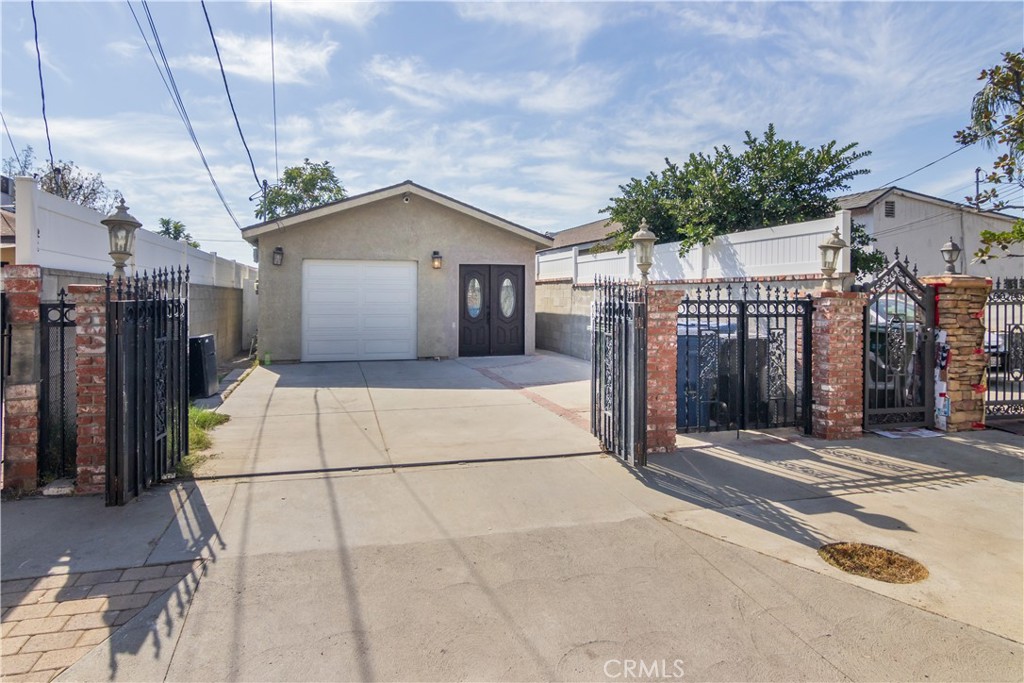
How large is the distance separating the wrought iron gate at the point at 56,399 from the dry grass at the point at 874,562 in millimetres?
5806

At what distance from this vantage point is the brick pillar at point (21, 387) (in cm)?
468

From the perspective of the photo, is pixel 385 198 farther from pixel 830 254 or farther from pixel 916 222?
pixel 916 222

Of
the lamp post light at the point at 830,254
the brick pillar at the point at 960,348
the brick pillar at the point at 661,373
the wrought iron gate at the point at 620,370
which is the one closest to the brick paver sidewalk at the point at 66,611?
the wrought iron gate at the point at 620,370

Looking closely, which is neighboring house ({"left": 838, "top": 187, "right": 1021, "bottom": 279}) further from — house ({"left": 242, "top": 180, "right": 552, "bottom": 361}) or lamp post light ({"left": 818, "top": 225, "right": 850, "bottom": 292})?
lamp post light ({"left": 818, "top": 225, "right": 850, "bottom": 292})

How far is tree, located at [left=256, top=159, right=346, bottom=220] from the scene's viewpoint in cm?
2800

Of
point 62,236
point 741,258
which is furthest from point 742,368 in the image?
point 62,236

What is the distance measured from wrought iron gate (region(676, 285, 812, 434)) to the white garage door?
8326 mm

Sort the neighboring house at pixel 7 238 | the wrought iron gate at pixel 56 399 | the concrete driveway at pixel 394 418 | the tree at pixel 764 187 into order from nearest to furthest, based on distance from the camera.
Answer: the wrought iron gate at pixel 56 399
the concrete driveway at pixel 394 418
the neighboring house at pixel 7 238
the tree at pixel 764 187

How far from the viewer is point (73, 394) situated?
5262mm

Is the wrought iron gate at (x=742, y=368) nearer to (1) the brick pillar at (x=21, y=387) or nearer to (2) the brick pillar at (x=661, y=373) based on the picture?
(2) the brick pillar at (x=661, y=373)

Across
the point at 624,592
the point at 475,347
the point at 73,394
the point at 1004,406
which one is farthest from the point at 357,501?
the point at 475,347

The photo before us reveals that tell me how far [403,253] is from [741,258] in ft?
24.4

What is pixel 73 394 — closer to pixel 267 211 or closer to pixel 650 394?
pixel 650 394

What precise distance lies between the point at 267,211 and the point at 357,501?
86.8ft
